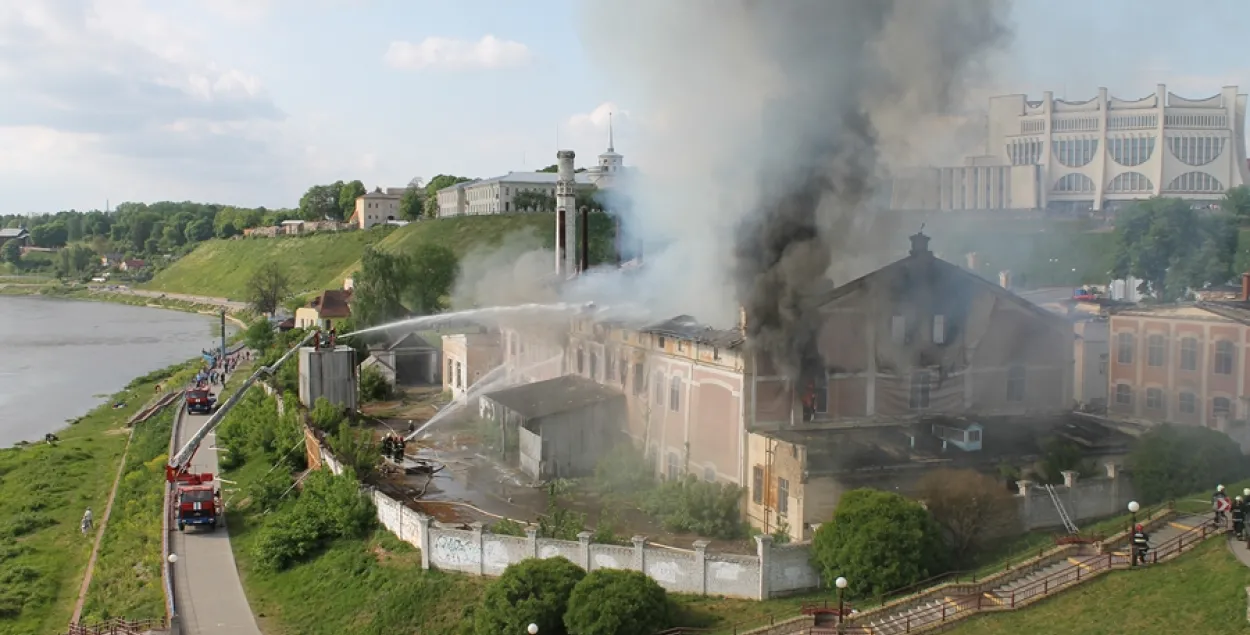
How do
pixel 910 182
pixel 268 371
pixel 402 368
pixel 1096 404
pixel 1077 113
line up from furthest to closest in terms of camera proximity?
pixel 1077 113 → pixel 402 368 → pixel 268 371 → pixel 910 182 → pixel 1096 404

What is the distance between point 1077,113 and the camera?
117688 mm

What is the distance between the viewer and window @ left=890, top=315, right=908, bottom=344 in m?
34.0

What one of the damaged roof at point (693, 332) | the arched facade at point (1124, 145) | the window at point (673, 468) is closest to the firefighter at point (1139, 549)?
the damaged roof at point (693, 332)

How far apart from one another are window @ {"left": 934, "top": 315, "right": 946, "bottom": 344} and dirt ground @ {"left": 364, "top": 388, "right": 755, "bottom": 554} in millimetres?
10757

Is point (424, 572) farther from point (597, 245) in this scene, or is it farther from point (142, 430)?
point (597, 245)

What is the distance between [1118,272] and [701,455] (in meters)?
52.9

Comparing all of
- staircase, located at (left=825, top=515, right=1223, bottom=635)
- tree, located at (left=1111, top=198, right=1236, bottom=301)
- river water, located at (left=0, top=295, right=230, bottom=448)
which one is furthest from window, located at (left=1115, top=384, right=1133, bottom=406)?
river water, located at (left=0, top=295, right=230, bottom=448)

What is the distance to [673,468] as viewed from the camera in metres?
35.8

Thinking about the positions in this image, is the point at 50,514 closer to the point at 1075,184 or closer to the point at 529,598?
the point at 529,598

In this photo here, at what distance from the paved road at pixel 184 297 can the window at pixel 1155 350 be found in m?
128

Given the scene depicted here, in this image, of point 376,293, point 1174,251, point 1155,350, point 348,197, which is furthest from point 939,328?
point 348,197

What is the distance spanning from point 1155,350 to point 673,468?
773 inches

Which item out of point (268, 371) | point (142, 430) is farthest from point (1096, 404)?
point (142, 430)

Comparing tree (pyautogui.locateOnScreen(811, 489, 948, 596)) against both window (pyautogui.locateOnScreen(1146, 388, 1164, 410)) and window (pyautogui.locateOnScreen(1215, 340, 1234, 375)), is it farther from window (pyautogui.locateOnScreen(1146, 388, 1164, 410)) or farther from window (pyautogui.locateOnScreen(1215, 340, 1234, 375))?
window (pyautogui.locateOnScreen(1146, 388, 1164, 410))
